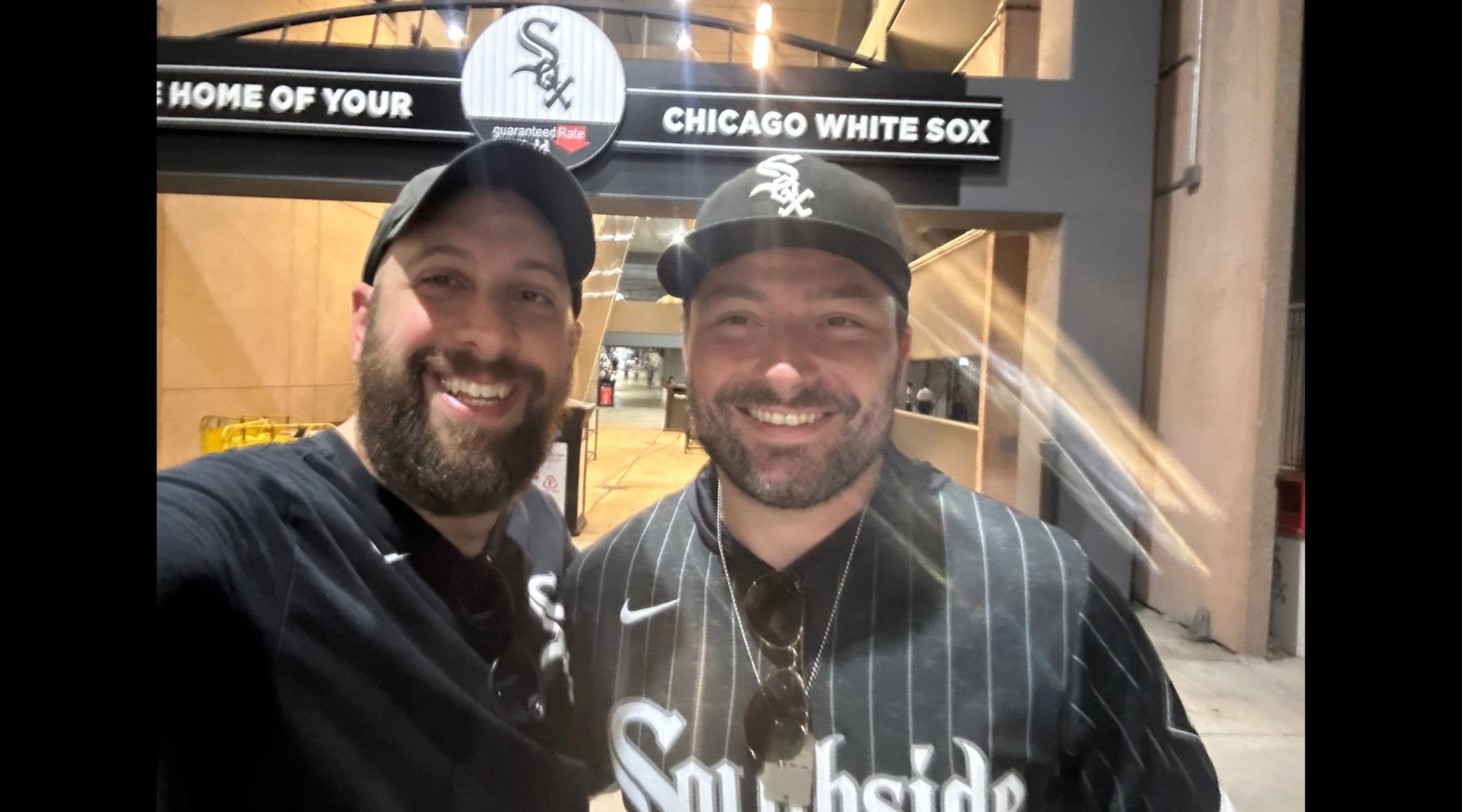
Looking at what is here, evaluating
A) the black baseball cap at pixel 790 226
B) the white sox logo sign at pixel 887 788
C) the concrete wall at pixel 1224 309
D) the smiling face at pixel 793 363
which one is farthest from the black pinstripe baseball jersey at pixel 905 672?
the concrete wall at pixel 1224 309

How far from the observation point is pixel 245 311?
4.25 ft

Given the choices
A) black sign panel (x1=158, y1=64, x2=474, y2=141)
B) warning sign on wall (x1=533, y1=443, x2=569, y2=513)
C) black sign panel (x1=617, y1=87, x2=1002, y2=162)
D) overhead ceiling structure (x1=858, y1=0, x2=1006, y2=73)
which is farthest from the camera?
overhead ceiling structure (x1=858, y1=0, x2=1006, y2=73)

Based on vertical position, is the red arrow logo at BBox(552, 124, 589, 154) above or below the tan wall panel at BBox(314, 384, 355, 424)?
above

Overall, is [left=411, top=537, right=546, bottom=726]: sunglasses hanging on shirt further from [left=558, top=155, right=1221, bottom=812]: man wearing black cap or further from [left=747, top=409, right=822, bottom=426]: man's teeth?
[left=747, top=409, right=822, bottom=426]: man's teeth

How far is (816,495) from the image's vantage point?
111 cm

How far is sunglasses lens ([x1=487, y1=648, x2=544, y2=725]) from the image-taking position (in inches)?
42.2

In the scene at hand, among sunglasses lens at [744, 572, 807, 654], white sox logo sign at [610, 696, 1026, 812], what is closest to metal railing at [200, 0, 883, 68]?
sunglasses lens at [744, 572, 807, 654]

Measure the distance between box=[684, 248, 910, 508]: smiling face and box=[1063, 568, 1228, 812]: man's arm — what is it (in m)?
0.59

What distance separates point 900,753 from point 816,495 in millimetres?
502

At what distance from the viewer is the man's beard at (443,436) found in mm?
1013

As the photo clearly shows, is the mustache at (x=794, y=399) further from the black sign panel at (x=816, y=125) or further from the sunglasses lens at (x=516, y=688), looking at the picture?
the black sign panel at (x=816, y=125)

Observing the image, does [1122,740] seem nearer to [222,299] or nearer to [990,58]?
[222,299]

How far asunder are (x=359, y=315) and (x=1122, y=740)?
1.59 meters
